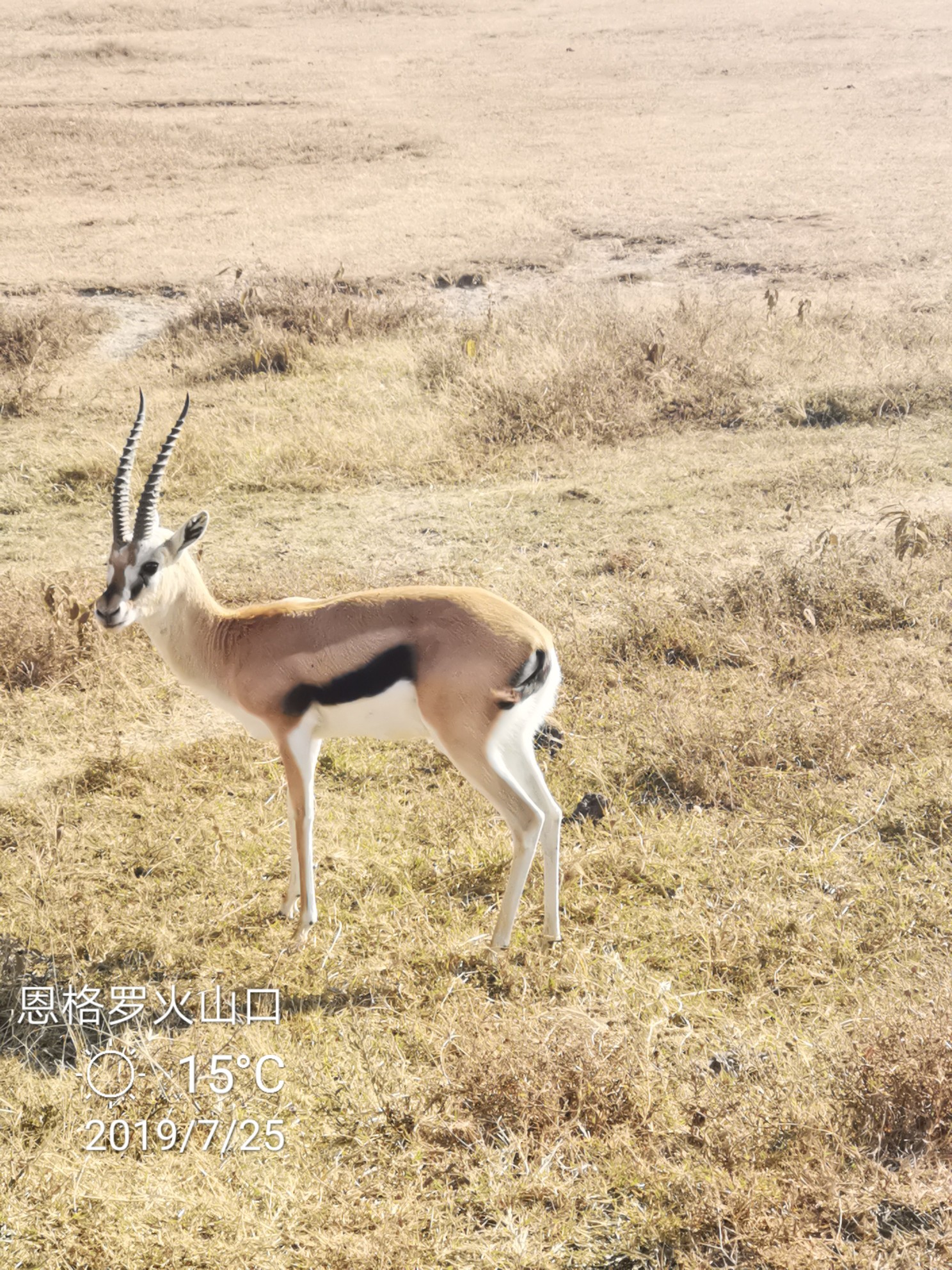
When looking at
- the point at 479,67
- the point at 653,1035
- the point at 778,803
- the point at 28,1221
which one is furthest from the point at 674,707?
the point at 479,67

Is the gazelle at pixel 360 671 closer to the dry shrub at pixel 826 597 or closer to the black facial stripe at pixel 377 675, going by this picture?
the black facial stripe at pixel 377 675

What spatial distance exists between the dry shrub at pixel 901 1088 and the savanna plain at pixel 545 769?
0.02 metres

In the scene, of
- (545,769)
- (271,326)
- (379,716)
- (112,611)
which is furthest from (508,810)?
(271,326)

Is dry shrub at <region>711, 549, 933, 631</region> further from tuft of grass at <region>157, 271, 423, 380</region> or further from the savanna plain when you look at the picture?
tuft of grass at <region>157, 271, 423, 380</region>

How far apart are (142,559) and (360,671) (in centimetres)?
118

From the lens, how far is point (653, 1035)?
4.19 metres

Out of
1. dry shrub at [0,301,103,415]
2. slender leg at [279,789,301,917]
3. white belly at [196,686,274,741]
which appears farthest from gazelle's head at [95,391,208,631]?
dry shrub at [0,301,103,415]

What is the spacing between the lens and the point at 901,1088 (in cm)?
364

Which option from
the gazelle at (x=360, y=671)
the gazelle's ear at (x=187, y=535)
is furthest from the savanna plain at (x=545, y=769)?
the gazelle's ear at (x=187, y=535)

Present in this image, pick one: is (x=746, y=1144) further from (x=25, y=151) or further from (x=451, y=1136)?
(x=25, y=151)

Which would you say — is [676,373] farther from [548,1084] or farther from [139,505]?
[548,1084]

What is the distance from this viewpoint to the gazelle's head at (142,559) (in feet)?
15.6

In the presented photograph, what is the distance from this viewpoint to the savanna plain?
3.54 metres

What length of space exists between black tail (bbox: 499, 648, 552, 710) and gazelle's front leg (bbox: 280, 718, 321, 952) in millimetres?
946
